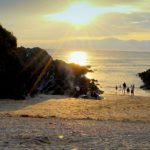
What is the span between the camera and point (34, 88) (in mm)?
45969

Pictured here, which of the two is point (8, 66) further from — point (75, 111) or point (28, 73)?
point (75, 111)

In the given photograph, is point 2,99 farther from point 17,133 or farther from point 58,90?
point 17,133

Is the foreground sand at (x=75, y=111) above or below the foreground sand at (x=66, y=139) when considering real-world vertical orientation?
above

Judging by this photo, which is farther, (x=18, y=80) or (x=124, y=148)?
(x=18, y=80)

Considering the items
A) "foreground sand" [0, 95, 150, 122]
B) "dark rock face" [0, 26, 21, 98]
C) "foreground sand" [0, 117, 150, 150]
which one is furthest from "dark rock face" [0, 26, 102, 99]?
"foreground sand" [0, 117, 150, 150]

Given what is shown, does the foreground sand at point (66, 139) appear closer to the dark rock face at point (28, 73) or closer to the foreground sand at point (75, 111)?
the foreground sand at point (75, 111)

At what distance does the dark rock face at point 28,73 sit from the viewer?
136 feet

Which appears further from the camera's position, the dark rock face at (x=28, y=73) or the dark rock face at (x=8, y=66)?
the dark rock face at (x=28, y=73)

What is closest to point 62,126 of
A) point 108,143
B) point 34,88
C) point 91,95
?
point 108,143

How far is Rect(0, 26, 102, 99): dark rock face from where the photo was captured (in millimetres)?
41500

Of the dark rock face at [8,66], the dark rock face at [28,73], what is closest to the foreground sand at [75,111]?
the dark rock face at [28,73]

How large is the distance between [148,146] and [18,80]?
29427mm

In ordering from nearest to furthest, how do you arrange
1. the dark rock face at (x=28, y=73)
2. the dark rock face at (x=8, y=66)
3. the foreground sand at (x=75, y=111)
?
the foreground sand at (x=75, y=111) < the dark rock face at (x=8, y=66) < the dark rock face at (x=28, y=73)

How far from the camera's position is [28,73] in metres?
44.8
